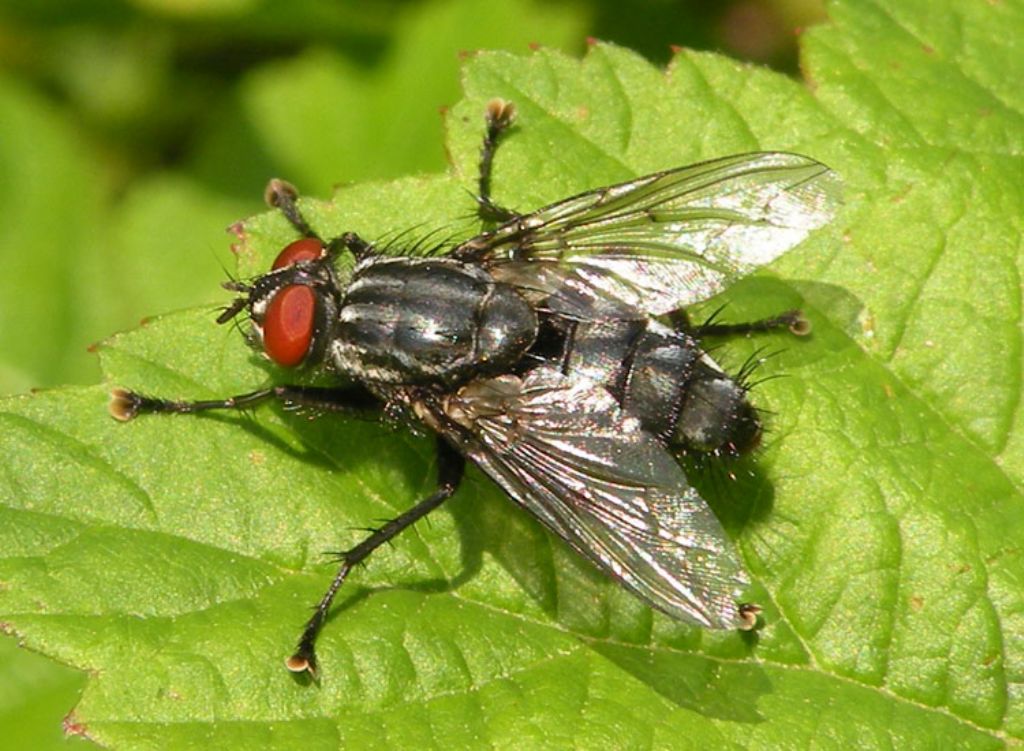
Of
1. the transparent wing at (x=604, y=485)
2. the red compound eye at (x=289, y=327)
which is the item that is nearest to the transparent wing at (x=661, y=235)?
the transparent wing at (x=604, y=485)

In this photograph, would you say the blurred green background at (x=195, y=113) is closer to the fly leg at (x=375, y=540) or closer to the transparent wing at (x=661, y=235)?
the transparent wing at (x=661, y=235)

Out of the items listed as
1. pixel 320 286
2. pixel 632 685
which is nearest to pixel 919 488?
pixel 632 685

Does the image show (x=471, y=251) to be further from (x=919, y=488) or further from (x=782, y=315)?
(x=919, y=488)

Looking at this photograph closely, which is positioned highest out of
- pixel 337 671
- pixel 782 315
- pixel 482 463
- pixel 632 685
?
pixel 782 315

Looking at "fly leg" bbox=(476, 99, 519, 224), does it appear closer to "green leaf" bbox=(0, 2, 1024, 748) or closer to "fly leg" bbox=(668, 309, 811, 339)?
"green leaf" bbox=(0, 2, 1024, 748)

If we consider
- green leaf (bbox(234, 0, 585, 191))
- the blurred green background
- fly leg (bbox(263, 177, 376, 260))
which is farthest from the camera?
green leaf (bbox(234, 0, 585, 191))

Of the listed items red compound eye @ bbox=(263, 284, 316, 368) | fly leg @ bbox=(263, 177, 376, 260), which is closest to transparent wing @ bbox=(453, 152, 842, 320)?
fly leg @ bbox=(263, 177, 376, 260)

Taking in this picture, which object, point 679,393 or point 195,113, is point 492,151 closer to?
point 679,393
